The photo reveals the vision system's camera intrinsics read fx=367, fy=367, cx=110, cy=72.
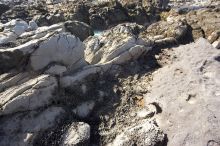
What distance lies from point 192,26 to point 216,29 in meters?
2.02

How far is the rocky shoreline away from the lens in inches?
692

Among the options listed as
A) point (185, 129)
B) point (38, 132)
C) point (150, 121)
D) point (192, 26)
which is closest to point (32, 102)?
point (38, 132)

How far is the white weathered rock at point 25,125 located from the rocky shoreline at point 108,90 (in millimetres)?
49

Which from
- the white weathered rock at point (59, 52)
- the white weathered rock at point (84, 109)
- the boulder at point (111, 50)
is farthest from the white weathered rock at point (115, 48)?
the white weathered rock at point (84, 109)

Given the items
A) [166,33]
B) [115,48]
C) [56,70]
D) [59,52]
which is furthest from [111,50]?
[166,33]

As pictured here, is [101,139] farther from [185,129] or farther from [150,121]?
[185,129]

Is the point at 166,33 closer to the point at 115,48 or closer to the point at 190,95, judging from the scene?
the point at 115,48

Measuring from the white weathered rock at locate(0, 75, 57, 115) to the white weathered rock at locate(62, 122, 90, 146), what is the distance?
2.24m

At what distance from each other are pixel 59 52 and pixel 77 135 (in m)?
5.45

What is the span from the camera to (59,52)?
20.8 metres

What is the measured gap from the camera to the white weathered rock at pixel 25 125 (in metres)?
17.7

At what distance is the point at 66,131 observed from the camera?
1806 centimetres

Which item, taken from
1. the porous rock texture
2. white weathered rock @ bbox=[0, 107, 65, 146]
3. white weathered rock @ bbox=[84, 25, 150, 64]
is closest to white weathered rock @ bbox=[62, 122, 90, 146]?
the porous rock texture

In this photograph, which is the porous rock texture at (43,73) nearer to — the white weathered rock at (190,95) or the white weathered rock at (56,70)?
the white weathered rock at (56,70)
